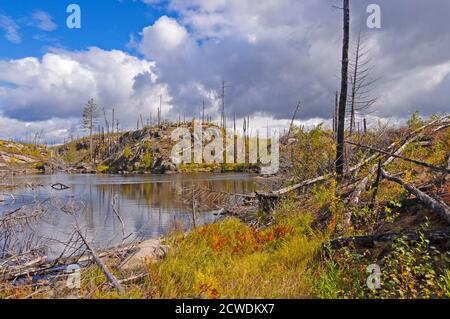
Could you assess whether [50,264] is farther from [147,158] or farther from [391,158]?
[147,158]

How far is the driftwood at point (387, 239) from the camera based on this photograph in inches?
214

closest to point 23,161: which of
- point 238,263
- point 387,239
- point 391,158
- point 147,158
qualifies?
point 147,158

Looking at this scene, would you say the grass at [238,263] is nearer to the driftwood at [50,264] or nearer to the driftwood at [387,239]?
the driftwood at [387,239]

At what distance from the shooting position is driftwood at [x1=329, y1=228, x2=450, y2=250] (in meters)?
5.43

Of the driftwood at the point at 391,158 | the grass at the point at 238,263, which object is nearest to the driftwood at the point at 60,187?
the grass at the point at 238,263

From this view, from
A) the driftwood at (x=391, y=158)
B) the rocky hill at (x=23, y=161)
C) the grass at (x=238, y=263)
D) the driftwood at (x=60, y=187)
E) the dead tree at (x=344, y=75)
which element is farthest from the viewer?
the rocky hill at (x=23, y=161)

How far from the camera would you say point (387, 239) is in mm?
6094

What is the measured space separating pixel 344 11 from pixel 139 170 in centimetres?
7668

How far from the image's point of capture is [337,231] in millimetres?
8211

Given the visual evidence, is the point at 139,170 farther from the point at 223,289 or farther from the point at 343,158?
the point at 223,289

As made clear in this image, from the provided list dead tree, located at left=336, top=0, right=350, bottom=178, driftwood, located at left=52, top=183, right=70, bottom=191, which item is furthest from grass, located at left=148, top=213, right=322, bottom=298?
driftwood, located at left=52, top=183, right=70, bottom=191

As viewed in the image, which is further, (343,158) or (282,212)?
(343,158)

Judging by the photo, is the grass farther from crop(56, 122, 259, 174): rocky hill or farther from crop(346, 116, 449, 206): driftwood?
crop(56, 122, 259, 174): rocky hill
